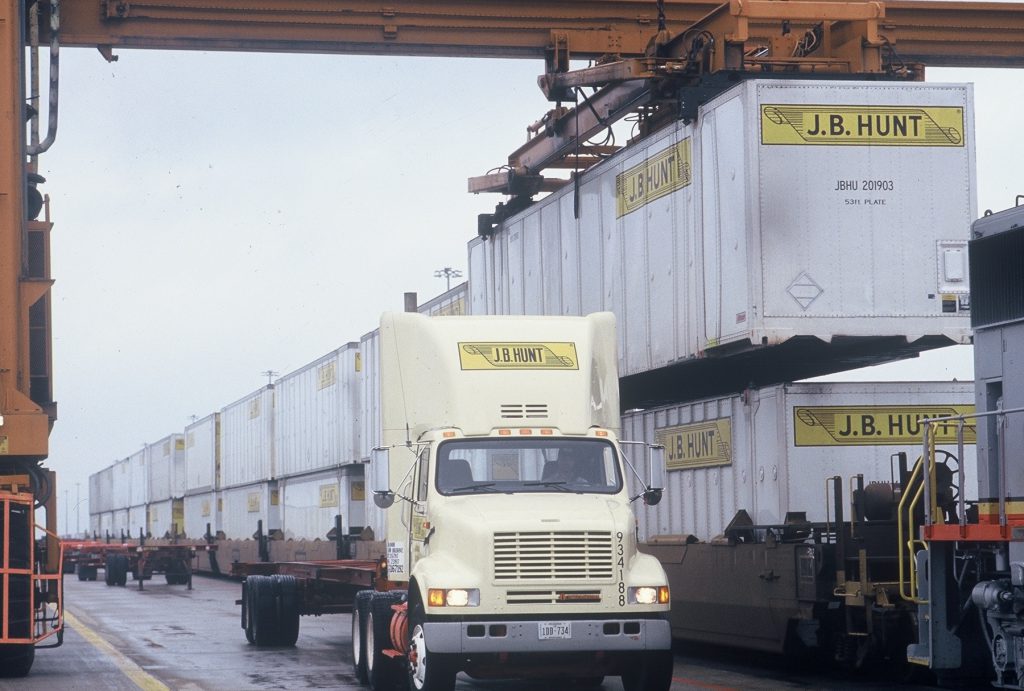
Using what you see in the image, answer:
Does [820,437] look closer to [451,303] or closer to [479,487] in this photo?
[479,487]

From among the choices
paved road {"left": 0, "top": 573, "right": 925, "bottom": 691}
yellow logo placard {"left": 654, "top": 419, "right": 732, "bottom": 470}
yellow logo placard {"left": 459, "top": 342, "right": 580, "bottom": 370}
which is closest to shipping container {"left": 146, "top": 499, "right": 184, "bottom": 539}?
paved road {"left": 0, "top": 573, "right": 925, "bottom": 691}

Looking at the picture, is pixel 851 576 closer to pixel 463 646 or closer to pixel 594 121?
pixel 463 646

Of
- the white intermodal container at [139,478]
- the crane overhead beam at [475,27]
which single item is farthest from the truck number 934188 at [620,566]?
the white intermodal container at [139,478]

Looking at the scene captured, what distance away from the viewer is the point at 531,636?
11.9 m

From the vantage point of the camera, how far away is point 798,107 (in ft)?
51.5

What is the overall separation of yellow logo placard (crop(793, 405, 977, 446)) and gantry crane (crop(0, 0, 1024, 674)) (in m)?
3.75

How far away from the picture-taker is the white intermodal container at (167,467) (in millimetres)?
52062

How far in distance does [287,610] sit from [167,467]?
35390 millimetres

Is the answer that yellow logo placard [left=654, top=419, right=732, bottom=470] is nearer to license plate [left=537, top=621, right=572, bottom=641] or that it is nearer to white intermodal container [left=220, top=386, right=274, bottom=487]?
license plate [left=537, top=621, right=572, bottom=641]

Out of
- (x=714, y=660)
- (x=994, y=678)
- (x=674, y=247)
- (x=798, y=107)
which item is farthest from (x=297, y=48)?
(x=994, y=678)

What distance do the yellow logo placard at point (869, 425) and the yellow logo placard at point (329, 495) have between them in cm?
1562

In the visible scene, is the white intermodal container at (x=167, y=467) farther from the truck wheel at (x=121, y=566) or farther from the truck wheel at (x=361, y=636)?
the truck wheel at (x=361, y=636)

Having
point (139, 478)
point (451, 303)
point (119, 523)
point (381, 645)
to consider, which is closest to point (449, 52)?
point (451, 303)

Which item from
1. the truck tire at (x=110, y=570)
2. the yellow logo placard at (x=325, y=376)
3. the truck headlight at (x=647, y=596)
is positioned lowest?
the truck tire at (x=110, y=570)
